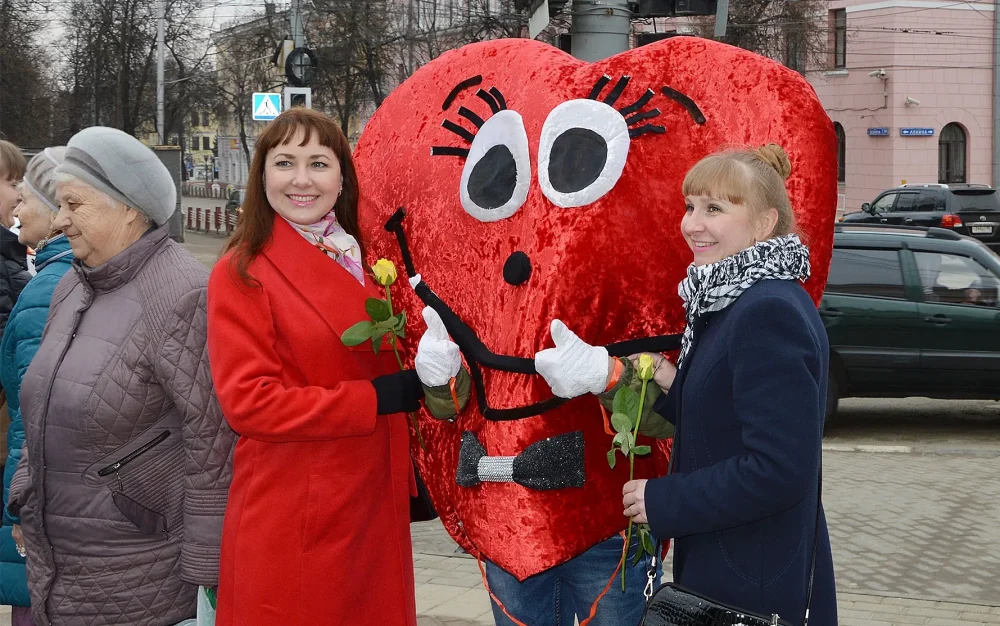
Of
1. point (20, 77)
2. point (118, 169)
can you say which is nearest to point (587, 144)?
point (118, 169)

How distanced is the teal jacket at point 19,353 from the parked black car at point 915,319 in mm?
5805

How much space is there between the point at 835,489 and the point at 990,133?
2570 centimetres

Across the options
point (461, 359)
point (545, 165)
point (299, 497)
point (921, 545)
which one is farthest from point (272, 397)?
point (921, 545)

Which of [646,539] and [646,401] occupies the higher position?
[646,401]

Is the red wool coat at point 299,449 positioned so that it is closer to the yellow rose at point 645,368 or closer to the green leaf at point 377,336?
the green leaf at point 377,336

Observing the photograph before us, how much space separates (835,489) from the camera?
6.64 meters

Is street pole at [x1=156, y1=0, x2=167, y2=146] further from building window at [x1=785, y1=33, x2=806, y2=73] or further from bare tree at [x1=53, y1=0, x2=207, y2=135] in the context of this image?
building window at [x1=785, y1=33, x2=806, y2=73]

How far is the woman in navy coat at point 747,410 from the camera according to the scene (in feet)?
6.48

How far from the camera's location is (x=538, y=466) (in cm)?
241

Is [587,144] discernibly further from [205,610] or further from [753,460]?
→ [205,610]

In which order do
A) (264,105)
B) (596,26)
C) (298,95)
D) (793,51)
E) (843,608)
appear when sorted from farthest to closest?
1. (793,51)
2. (264,105)
3. (298,95)
4. (596,26)
5. (843,608)

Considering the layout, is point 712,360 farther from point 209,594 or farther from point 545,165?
A: point 209,594

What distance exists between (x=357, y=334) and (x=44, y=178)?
1.66 meters

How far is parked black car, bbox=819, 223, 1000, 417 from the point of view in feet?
25.2
